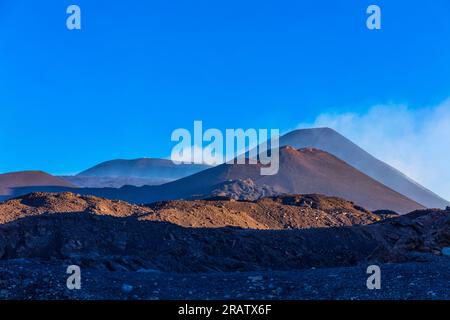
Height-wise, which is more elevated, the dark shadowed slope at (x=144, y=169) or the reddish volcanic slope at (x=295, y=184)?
the dark shadowed slope at (x=144, y=169)

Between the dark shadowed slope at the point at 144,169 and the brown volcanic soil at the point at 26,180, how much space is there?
63.9 meters

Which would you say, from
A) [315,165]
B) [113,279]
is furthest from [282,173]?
[113,279]

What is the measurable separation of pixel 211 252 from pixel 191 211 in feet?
23.6

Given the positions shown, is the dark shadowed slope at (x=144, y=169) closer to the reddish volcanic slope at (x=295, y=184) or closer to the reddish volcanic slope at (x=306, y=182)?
the reddish volcanic slope at (x=295, y=184)

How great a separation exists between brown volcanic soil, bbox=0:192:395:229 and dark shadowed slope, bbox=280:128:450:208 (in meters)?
82.9

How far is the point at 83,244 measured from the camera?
19.2m

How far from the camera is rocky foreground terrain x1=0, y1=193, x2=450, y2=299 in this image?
891 cm

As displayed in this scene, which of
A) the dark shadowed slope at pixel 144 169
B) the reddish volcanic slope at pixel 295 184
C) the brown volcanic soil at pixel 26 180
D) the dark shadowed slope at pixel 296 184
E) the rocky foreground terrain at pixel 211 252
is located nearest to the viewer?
the rocky foreground terrain at pixel 211 252

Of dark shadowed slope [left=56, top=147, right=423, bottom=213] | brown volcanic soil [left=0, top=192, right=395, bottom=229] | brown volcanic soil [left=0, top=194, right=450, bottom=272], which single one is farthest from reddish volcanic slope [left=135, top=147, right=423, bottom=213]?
brown volcanic soil [left=0, top=194, right=450, bottom=272]

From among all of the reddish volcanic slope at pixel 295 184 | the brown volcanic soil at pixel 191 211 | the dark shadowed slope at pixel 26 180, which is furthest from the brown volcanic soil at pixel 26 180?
the brown volcanic soil at pixel 191 211

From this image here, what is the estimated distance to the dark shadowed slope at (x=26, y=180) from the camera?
88.4 metres

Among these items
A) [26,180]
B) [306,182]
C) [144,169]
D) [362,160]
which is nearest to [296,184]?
[306,182]
